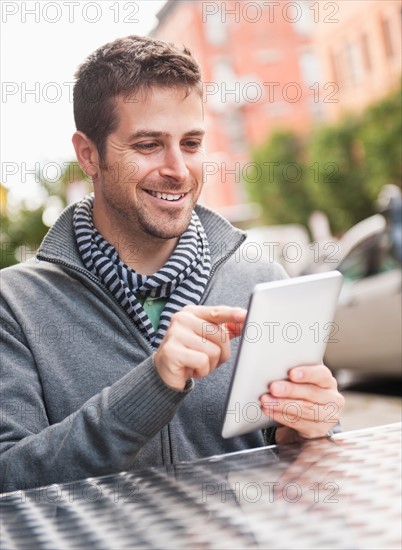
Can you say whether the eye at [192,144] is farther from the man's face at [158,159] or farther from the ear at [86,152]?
the ear at [86,152]

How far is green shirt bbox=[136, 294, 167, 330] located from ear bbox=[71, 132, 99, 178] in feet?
1.29

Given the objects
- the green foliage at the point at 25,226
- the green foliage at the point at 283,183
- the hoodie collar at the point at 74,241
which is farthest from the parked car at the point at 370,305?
the green foliage at the point at 283,183

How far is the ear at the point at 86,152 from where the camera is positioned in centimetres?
244

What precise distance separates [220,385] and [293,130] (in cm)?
3969

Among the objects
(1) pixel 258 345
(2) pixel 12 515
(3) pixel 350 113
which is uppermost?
(3) pixel 350 113

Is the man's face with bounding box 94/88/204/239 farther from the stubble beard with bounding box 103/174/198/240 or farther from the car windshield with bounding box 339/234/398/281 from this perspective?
the car windshield with bounding box 339/234/398/281

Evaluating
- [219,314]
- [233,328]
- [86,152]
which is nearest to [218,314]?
[219,314]

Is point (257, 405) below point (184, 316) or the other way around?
below

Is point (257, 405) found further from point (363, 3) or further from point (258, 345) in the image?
point (363, 3)

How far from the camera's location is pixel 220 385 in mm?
2197

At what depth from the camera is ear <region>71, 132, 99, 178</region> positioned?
95.9 inches

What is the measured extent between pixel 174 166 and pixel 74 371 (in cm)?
54

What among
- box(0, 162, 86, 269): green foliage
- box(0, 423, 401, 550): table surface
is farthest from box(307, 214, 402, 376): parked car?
box(0, 423, 401, 550): table surface

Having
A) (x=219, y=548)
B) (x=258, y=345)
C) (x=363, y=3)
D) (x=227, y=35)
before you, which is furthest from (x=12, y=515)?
(x=227, y=35)
